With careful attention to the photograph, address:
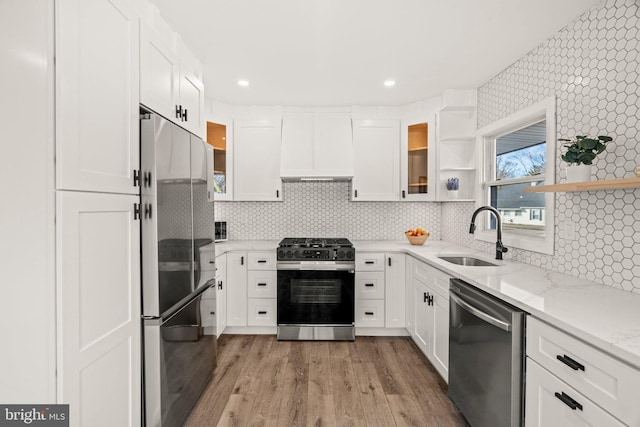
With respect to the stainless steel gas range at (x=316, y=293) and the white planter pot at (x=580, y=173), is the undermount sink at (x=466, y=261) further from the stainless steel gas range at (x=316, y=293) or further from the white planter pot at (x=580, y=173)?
the white planter pot at (x=580, y=173)

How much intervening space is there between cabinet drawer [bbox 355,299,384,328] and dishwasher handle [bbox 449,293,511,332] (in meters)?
1.28

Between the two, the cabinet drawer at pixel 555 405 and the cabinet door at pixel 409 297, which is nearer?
the cabinet drawer at pixel 555 405

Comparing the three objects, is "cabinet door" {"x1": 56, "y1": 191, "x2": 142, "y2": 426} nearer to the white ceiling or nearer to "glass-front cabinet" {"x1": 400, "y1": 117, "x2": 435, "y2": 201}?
the white ceiling

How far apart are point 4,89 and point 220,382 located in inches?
90.4

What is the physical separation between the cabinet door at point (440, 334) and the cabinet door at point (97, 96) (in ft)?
7.18

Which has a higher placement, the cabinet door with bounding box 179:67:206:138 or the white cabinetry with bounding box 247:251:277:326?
the cabinet door with bounding box 179:67:206:138

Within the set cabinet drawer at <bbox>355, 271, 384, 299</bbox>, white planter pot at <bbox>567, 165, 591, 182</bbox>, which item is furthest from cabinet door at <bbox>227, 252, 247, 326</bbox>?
white planter pot at <bbox>567, 165, 591, 182</bbox>

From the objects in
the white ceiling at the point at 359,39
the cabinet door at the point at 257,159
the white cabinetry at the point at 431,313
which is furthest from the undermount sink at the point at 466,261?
the cabinet door at the point at 257,159

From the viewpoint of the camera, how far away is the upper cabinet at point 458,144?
3.15 metres

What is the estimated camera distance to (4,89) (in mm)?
984

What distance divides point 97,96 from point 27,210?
0.51m

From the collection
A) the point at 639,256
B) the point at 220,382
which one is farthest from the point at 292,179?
the point at 639,256

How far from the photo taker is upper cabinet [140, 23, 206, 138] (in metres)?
1.60

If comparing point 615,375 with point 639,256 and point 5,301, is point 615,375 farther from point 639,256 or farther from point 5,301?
point 5,301
